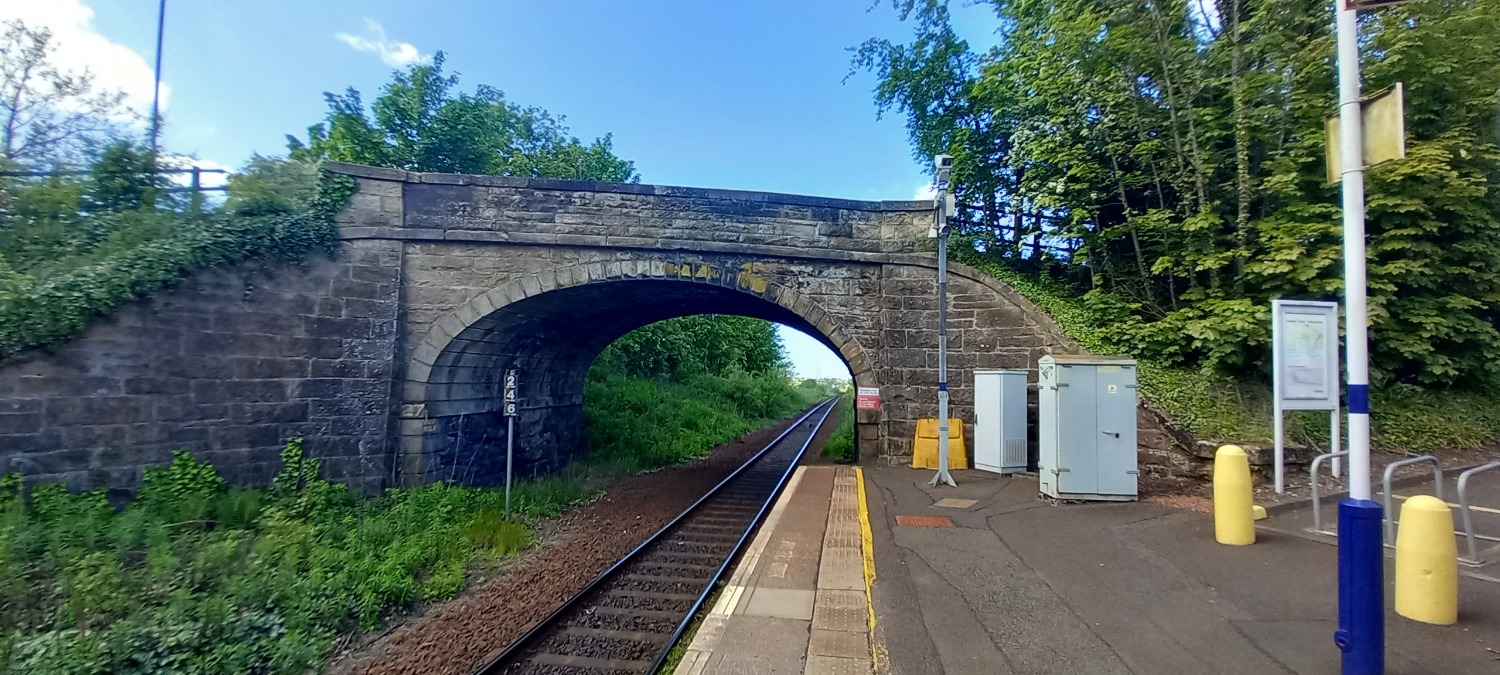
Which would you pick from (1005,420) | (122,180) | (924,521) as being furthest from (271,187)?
(1005,420)

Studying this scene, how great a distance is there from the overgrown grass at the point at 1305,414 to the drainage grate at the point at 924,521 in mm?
4138

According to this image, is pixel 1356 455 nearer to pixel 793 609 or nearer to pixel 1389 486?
pixel 1389 486

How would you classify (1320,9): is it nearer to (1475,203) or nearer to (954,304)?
(1475,203)

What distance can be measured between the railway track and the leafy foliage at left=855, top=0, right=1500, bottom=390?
272 inches

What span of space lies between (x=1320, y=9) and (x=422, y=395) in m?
14.1

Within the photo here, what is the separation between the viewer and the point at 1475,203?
9484 millimetres

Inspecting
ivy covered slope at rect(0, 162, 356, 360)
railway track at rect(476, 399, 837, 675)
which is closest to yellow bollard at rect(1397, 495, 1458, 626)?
railway track at rect(476, 399, 837, 675)

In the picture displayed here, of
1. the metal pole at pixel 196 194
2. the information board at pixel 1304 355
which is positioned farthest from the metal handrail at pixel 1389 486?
the metal pole at pixel 196 194

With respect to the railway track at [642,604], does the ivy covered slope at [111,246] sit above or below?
above

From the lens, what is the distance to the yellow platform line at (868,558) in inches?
159

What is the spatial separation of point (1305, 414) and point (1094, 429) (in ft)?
12.1

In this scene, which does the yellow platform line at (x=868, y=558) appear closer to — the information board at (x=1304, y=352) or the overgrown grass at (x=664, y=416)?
the information board at (x=1304, y=352)

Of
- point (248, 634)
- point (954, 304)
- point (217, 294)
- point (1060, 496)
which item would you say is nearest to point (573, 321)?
point (217, 294)

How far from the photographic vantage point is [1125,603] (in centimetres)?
476
